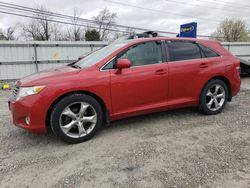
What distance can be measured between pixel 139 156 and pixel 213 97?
7.64ft

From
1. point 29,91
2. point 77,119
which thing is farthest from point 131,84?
point 29,91

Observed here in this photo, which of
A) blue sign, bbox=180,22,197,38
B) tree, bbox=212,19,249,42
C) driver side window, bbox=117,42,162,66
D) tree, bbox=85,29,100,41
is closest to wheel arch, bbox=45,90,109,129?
driver side window, bbox=117,42,162,66

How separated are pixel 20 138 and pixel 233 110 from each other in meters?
4.34

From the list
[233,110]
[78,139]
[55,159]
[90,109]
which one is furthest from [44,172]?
[233,110]

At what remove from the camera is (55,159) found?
2668mm

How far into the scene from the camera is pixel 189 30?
1004 cm

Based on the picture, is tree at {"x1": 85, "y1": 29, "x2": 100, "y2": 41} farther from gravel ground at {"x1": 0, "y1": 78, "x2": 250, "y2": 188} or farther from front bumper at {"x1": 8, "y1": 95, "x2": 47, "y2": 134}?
front bumper at {"x1": 8, "y1": 95, "x2": 47, "y2": 134}

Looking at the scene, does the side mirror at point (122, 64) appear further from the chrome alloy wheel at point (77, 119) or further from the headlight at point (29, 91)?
the headlight at point (29, 91)

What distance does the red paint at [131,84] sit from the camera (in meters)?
2.85

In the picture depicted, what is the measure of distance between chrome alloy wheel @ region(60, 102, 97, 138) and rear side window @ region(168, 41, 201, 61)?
1787 millimetres

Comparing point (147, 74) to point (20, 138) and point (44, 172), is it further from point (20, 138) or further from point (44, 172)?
point (20, 138)

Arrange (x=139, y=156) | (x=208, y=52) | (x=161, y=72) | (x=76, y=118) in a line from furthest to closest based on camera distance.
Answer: (x=208, y=52), (x=161, y=72), (x=76, y=118), (x=139, y=156)

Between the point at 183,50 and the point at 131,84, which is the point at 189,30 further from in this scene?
the point at 131,84

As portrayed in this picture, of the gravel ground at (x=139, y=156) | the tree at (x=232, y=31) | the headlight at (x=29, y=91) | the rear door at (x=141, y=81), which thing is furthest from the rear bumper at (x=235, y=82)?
the tree at (x=232, y=31)
